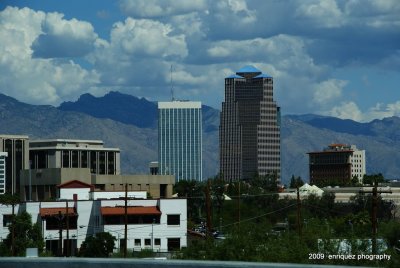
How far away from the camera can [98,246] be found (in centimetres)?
9194

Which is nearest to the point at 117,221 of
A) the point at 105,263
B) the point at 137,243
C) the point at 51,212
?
the point at 137,243

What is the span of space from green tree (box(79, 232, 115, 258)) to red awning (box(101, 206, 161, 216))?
14.7m

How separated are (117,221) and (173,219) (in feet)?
20.0

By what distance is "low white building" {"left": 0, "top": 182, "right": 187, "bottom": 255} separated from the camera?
113 metres

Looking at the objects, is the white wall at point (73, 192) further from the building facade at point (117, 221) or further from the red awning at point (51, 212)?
the building facade at point (117, 221)

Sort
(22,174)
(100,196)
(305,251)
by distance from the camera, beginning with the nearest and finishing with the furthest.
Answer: (305,251), (100,196), (22,174)

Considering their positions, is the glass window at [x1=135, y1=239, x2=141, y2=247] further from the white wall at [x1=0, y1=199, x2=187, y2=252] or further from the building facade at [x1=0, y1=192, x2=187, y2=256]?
the white wall at [x1=0, y1=199, x2=187, y2=252]

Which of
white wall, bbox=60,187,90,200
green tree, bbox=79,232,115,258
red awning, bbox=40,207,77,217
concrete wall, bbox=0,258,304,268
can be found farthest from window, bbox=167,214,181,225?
concrete wall, bbox=0,258,304,268

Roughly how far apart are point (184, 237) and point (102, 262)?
88998mm

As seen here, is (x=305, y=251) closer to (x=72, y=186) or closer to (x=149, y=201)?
(x=149, y=201)

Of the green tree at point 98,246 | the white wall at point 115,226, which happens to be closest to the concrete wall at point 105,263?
the green tree at point 98,246

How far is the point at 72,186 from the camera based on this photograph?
145 metres

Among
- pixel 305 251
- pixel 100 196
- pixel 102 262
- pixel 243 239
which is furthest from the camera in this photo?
pixel 100 196

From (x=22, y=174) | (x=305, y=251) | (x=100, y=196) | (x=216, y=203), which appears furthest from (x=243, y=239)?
(x=22, y=174)
